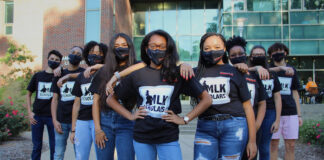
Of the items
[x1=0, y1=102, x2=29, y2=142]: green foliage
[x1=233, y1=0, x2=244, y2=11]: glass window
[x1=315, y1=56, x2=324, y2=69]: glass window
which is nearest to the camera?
[x1=0, y1=102, x2=29, y2=142]: green foliage

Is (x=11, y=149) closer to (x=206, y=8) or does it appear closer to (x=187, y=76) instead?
(x=187, y=76)

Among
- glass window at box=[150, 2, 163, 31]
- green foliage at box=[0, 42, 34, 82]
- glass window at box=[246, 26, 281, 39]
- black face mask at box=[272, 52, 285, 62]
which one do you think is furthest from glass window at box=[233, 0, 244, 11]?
black face mask at box=[272, 52, 285, 62]

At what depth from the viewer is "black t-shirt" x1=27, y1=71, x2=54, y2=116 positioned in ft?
15.3

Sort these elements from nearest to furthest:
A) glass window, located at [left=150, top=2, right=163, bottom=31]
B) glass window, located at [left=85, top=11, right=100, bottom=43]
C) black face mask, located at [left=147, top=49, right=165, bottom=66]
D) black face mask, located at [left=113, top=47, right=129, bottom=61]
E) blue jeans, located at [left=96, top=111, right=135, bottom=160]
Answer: black face mask, located at [left=147, top=49, right=165, bottom=66] < blue jeans, located at [left=96, top=111, right=135, bottom=160] < black face mask, located at [left=113, top=47, right=129, bottom=61] < glass window, located at [left=85, top=11, right=100, bottom=43] < glass window, located at [left=150, top=2, right=163, bottom=31]

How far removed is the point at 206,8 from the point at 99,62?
18822 mm

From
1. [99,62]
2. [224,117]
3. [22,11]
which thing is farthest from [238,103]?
[22,11]

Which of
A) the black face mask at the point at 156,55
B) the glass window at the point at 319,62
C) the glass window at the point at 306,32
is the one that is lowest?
the black face mask at the point at 156,55

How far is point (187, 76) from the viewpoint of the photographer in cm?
246

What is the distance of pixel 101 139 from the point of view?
2918 mm

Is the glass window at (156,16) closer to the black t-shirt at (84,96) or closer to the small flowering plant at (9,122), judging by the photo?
the small flowering plant at (9,122)

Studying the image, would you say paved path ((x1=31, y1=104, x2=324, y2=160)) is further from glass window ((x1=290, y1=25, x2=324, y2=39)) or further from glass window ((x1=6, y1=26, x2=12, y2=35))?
glass window ((x1=6, y1=26, x2=12, y2=35))

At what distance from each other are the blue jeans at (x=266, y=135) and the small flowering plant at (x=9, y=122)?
649 cm

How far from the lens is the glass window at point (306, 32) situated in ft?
59.6

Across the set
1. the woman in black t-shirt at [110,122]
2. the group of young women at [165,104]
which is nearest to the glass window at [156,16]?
the group of young women at [165,104]
